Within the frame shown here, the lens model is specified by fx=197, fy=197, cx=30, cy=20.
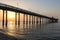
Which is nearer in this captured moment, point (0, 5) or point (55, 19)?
point (0, 5)

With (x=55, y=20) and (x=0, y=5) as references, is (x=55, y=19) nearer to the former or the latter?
(x=55, y=20)

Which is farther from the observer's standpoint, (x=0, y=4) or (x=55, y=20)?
(x=55, y=20)

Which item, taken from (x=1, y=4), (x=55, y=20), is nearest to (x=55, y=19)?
(x=55, y=20)

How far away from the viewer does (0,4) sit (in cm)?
5681

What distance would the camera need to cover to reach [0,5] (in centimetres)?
5706

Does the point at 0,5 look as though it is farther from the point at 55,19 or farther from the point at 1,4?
the point at 55,19

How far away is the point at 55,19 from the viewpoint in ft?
641

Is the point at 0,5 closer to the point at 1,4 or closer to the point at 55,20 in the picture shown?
the point at 1,4

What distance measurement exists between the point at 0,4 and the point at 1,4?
863mm

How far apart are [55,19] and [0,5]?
143m

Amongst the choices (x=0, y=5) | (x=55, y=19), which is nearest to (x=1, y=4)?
(x=0, y=5)

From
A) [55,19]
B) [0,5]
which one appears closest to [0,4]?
[0,5]

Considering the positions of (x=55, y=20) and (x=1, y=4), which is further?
(x=55, y=20)

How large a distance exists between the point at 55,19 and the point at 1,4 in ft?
466
